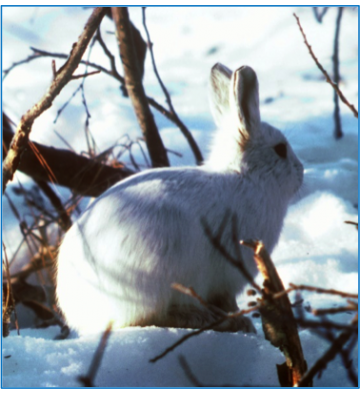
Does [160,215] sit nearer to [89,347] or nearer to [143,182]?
[143,182]

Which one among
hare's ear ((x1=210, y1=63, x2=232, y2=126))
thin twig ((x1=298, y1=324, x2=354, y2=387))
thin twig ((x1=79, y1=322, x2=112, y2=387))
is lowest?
thin twig ((x1=79, y1=322, x2=112, y2=387))

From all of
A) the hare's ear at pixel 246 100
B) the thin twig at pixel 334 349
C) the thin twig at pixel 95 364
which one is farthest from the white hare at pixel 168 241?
the thin twig at pixel 334 349

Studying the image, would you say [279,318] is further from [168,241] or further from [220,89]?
[220,89]

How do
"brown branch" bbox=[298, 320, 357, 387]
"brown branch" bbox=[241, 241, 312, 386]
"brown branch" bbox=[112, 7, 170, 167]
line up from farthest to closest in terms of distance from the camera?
1. "brown branch" bbox=[112, 7, 170, 167]
2. "brown branch" bbox=[241, 241, 312, 386]
3. "brown branch" bbox=[298, 320, 357, 387]

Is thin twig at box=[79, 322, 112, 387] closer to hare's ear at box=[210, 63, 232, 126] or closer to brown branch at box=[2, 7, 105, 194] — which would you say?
brown branch at box=[2, 7, 105, 194]

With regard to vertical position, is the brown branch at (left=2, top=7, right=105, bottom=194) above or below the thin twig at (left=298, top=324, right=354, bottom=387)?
above

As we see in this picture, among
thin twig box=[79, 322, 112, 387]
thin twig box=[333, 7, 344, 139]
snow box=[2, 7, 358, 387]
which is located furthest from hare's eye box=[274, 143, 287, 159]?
thin twig box=[79, 322, 112, 387]

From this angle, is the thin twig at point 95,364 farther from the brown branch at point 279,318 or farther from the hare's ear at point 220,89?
the hare's ear at point 220,89
